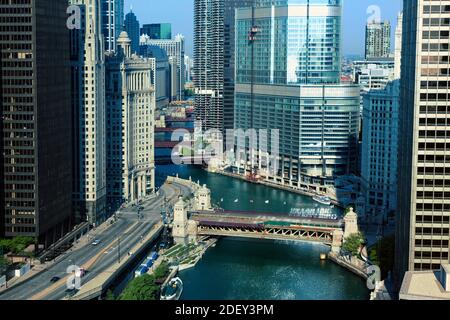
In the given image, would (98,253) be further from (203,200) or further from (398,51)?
(398,51)

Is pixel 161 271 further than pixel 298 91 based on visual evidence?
No

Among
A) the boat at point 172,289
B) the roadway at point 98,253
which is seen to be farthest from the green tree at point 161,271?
the roadway at point 98,253

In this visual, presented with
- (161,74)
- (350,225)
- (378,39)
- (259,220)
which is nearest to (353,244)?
(350,225)

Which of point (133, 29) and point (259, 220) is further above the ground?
point (133, 29)

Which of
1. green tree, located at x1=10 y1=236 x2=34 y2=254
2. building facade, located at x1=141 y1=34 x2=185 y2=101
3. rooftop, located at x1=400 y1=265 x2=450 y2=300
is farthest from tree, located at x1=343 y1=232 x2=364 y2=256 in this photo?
building facade, located at x1=141 y1=34 x2=185 y2=101
